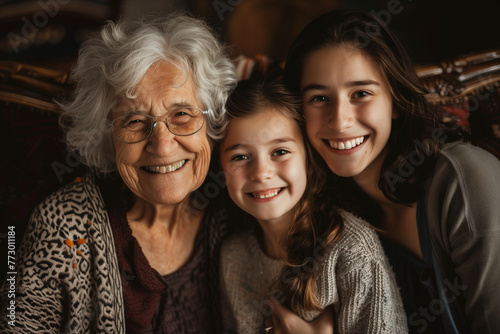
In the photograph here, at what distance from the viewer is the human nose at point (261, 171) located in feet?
4.49

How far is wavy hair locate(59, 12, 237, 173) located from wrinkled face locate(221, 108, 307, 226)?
11 centimetres

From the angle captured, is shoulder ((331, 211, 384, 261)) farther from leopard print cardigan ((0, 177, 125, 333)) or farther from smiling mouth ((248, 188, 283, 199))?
leopard print cardigan ((0, 177, 125, 333))

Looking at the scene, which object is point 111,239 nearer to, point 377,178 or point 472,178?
point 377,178

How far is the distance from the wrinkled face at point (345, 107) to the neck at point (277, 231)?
28cm

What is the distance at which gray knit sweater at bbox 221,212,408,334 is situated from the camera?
4.32 feet

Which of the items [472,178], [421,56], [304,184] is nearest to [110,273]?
[304,184]

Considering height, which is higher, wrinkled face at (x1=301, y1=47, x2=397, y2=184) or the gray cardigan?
wrinkled face at (x1=301, y1=47, x2=397, y2=184)

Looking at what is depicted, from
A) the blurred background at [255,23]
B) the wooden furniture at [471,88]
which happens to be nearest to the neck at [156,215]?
the wooden furniture at [471,88]

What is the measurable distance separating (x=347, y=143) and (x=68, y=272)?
3.41ft

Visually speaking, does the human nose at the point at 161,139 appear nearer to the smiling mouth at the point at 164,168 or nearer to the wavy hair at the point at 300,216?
the smiling mouth at the point at 164,168

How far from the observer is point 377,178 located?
152cm

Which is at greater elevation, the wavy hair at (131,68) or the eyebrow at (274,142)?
the wavy hair at (131,68)

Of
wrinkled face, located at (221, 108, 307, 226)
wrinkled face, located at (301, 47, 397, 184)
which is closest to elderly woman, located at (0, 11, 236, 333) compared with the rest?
wrinkled face, located at (221, 108, 307, 226)

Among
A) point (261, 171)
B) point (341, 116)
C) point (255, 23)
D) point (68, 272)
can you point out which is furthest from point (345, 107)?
point (255, 23)
